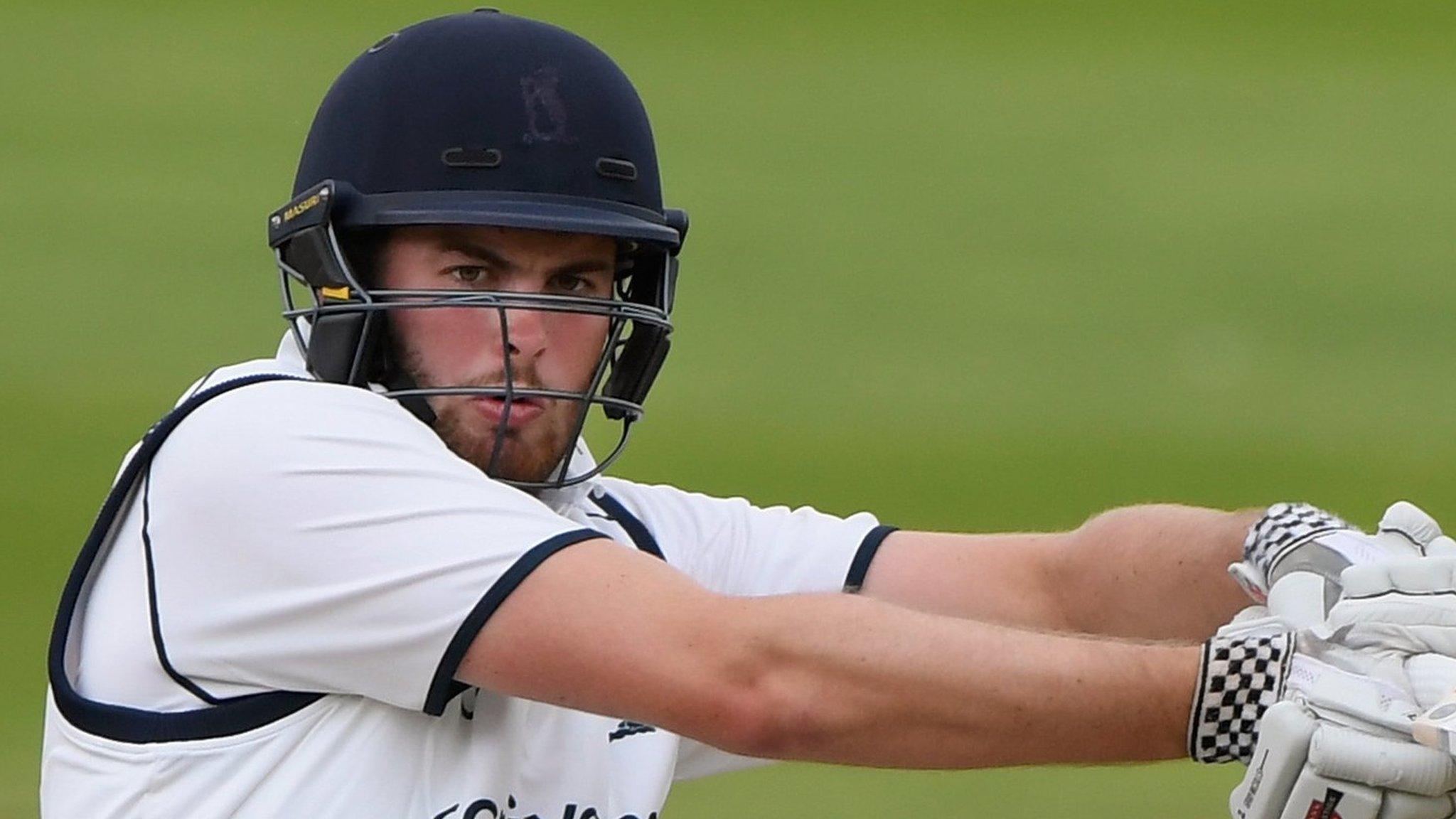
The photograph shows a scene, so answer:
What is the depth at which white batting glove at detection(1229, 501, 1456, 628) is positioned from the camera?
219 centimetres

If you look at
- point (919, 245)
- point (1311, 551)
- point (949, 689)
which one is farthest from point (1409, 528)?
point (919, 245)

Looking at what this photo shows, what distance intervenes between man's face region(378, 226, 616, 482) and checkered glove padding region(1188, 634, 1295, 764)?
0.79 metres

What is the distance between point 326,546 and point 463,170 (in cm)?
52

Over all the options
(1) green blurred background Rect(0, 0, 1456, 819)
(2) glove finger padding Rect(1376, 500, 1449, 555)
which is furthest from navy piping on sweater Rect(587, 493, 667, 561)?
(1) green blurred background Rect(0, 0, 1456, 819)

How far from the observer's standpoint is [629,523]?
2.66m

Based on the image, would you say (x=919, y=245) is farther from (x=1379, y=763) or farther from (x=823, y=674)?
(x=1379, y=763)

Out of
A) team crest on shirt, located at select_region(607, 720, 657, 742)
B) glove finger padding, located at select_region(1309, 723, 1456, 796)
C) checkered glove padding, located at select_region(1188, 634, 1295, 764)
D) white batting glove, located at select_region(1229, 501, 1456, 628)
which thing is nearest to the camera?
glove finger padding, located at select_region(1309, 723, 1456, 796)

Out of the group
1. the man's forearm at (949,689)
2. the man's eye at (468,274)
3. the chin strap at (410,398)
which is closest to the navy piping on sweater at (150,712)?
the chin strap at (410,398)

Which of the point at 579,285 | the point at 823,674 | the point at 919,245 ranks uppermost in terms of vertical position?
the point at 579,285

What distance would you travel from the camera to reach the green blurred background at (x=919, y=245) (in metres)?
5.98

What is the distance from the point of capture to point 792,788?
16.2ft

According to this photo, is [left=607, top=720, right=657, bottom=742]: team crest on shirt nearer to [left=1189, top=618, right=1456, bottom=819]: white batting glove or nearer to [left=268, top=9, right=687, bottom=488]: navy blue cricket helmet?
[left=268, top=9, right=687, bottom=488]: navy blue cricket helmet

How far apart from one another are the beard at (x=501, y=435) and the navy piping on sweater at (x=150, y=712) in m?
0.18

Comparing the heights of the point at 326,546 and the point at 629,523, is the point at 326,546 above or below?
above
